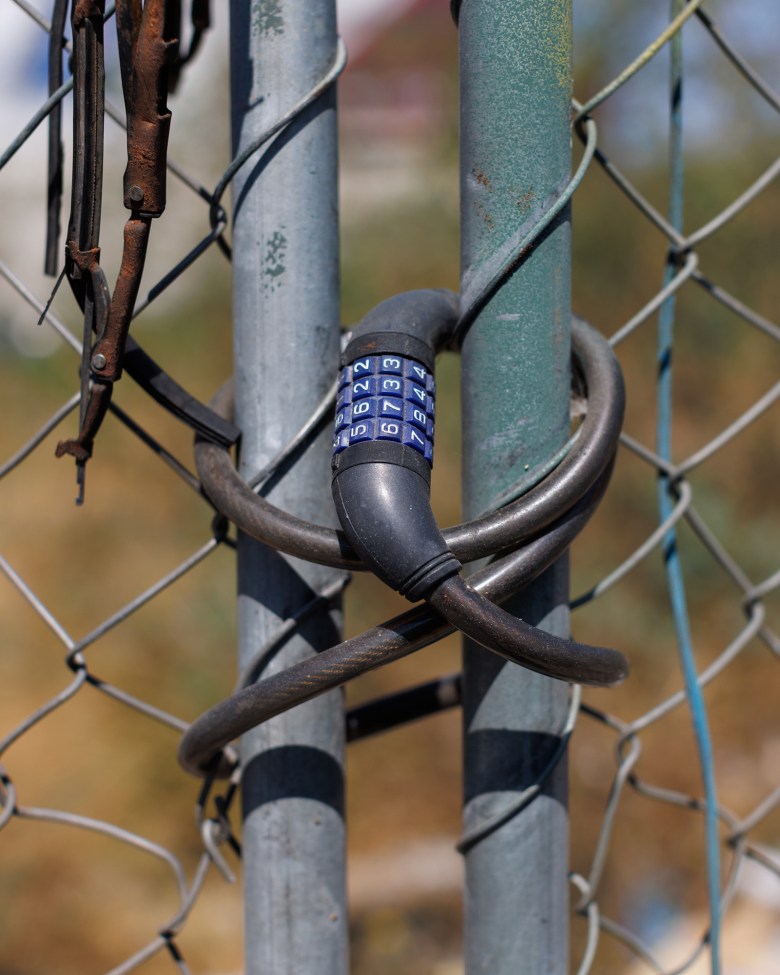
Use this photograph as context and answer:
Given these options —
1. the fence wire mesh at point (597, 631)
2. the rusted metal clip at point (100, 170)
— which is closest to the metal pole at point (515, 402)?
the rusted metal clip at point (100, 170)

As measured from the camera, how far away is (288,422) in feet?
1.59

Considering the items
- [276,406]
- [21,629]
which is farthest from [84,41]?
[21,629]

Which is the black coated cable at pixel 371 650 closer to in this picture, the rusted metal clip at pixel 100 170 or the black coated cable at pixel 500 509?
the black coated cable at pixel 500 509

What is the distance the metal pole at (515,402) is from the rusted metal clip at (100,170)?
13 cm

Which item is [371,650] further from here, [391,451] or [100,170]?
[100,170]

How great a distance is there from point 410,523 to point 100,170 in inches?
7.4

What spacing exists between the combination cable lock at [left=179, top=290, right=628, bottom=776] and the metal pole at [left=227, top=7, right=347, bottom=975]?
41 mm

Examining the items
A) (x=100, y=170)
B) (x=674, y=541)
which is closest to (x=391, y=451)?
(x=100, y=170)

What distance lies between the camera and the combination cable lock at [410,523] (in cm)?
39

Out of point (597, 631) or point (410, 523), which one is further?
point (597, 631)

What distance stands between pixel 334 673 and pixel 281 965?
18cm

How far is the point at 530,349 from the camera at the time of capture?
0.45 metres

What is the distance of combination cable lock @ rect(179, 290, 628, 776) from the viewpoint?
1.27 ft

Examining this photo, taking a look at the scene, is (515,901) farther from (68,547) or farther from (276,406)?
(68,547)
